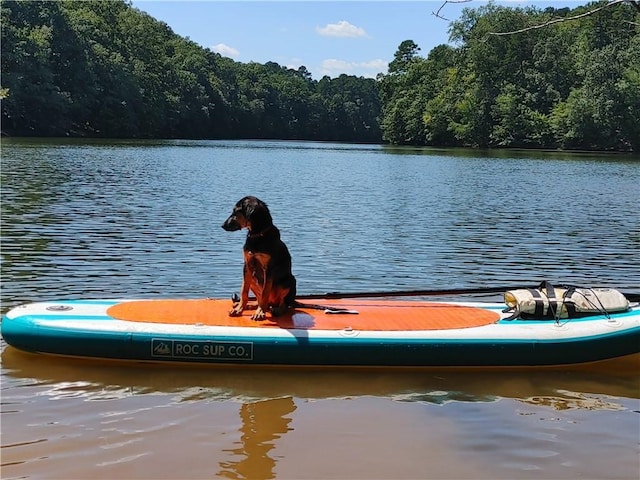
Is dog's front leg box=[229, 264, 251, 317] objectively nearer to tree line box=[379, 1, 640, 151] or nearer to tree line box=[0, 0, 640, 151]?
tree line box=[0, 0, 640, 151]

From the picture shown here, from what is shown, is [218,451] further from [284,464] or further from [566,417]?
[566,417]

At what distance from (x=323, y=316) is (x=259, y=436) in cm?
183

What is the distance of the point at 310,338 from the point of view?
Answer: 626 cm

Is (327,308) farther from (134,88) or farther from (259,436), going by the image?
(134,88)

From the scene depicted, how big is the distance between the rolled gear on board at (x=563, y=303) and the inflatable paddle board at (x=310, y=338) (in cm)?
9

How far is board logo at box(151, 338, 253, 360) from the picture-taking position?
6211 millimetres

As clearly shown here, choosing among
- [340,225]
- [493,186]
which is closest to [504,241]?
[340,225]

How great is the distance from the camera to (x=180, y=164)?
3609 centimetres

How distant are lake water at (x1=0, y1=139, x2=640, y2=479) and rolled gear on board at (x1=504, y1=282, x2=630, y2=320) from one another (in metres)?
0.55

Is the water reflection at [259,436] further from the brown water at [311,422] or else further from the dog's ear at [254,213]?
the dog's ear at [254,213]

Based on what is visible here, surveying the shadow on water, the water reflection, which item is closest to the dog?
the shadow on water

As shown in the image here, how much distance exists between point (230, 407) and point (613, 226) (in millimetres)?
14124

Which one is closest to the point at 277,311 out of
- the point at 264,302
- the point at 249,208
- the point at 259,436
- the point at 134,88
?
the point at 264,302

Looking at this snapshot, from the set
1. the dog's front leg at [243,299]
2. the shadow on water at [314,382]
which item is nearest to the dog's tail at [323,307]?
the dog's front leg at [243,299]
